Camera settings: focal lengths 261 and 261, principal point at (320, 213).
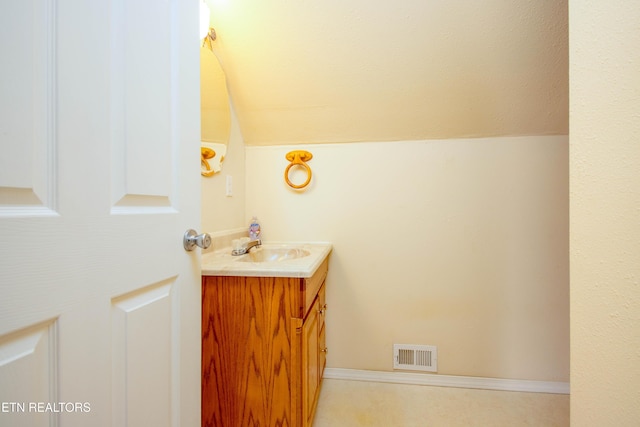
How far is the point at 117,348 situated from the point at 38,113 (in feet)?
1.42

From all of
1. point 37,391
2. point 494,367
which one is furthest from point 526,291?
point 37,391

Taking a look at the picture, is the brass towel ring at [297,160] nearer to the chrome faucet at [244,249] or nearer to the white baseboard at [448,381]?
the chrome faucet at [244,249]

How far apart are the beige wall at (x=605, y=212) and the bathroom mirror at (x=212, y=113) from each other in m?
1.33

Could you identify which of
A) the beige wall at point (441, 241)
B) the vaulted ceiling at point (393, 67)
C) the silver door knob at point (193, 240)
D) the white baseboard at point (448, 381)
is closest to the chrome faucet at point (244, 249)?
the beige wall at point (441, 241)

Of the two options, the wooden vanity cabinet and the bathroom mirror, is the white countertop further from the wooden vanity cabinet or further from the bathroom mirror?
the bathroom mirror

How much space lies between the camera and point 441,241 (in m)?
1.64

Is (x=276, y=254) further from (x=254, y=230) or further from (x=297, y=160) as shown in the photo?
(x=297, y=160)

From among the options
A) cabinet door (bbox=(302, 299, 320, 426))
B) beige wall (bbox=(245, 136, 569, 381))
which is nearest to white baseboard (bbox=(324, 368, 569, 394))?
beige wall (bbox=(245, 136, 569, 381))

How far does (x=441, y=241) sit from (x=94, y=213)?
1670 mm

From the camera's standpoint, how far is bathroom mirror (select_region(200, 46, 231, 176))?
1260 mm

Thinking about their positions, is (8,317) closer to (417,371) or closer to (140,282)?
(140,282)

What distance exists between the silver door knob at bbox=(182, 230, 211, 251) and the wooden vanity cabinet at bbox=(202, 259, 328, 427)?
1.07 ft

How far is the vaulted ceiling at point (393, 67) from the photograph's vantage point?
1222 mm

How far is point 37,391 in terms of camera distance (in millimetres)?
390
